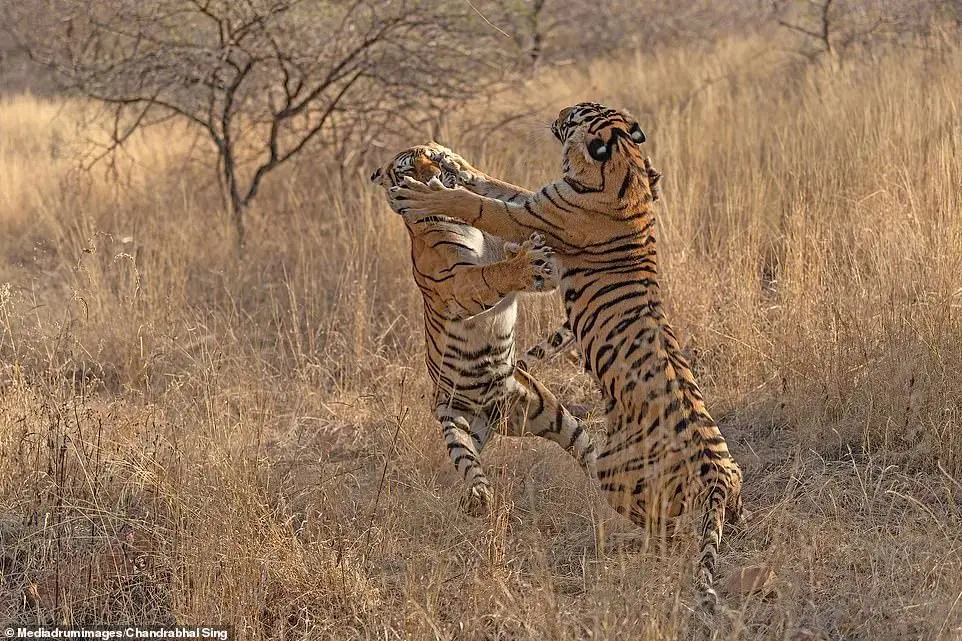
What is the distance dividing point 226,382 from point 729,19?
12264mm

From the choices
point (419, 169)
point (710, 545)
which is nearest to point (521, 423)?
point (419, 169)

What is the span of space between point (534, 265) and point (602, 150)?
0.49 m

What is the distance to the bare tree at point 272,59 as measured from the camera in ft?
25.6

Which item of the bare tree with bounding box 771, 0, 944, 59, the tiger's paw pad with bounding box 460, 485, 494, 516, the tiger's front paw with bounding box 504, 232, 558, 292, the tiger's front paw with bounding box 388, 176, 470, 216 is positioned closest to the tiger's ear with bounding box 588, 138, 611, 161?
the tiger's front paw with bounding box 504, 232, 558, 292

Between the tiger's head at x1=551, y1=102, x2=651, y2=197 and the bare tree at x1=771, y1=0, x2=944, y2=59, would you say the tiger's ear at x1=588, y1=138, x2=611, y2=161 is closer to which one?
the tiger's head at x1=551, y1=102, x2=651, y2=197

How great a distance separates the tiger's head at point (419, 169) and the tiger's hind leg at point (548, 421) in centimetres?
86

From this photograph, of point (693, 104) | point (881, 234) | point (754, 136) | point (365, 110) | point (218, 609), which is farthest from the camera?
point (693, 104)

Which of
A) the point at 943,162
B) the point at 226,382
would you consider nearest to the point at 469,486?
the point at 226,382

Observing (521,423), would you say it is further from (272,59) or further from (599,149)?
(272,59)

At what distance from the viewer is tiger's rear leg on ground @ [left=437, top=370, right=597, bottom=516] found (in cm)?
430

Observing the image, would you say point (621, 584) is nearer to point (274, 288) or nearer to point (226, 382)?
point (226, 382)

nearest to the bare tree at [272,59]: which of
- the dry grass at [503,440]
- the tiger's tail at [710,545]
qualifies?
the dry grass at [503,440]

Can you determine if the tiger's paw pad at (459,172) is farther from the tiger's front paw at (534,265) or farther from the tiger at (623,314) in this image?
the tiger's front paw at (534,265)

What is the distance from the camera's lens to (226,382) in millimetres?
5336
